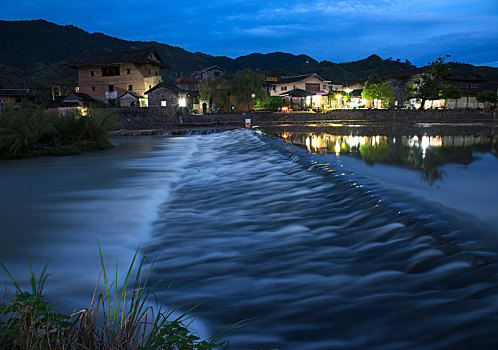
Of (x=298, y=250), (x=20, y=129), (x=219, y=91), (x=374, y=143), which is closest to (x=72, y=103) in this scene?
(x=219, y=91)

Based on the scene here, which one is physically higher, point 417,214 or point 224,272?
point 417,214

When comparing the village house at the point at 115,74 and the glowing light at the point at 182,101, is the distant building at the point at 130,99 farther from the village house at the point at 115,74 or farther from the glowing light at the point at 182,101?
the glowing light at the point at 182,101

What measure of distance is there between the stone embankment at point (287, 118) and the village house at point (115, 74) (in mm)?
9530

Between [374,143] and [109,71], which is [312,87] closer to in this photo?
[109,71]

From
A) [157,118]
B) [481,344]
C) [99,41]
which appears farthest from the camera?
[99,41]

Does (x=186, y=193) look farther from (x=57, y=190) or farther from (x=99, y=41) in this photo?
(x=99, y=41)

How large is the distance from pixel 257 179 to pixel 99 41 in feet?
698

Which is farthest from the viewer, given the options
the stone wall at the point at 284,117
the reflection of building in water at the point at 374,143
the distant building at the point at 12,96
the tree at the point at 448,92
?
the distant building at the point at 12,96

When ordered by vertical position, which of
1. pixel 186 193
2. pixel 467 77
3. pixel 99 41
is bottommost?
pixel 186 193

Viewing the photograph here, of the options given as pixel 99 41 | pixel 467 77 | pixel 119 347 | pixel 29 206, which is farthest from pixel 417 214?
pixel 99 41

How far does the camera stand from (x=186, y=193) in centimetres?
847

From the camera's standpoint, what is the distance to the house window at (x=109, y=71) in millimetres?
53500

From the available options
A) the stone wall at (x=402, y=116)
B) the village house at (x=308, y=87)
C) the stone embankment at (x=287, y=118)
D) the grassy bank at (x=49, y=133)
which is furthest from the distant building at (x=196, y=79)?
the grassy bank at (x=49, y=133)

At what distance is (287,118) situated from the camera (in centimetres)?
4706
